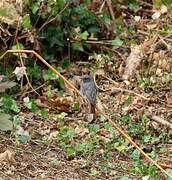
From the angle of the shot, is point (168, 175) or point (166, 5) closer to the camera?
point (168, 175)

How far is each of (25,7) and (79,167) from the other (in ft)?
5.72

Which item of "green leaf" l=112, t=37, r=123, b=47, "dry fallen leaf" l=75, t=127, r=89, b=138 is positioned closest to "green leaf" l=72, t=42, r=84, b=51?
"green leaf" l=112, t=37, r=123, b=47

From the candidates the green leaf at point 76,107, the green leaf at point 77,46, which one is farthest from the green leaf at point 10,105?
the green leaf at point 77,46

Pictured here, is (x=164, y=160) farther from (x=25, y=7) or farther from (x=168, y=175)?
(x=25, y=7)

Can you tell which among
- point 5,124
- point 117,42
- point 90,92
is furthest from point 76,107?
point 5,124

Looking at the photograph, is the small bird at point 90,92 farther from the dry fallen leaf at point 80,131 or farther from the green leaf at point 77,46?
the green leaf at point 77,46

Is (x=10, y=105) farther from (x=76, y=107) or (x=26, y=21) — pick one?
(x=26, y=21)

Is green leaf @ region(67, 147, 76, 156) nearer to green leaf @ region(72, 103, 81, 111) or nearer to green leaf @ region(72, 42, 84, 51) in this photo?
green leaf @ region(72, 103, 81, 111)

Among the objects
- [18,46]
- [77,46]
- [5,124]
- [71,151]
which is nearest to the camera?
[5,124]

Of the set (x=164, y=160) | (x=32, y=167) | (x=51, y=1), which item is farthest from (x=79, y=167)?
(x=51, y=1)

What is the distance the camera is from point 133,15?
20.9 feet

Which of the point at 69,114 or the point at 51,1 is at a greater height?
the point at 51,1

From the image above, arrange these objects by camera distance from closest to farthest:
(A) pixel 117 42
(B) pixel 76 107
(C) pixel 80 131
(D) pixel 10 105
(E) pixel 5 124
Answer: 1. (E) pixel 5 124
2. (C) pixel 80 131
3. (D) pixel 10 105
4. (B) pixel 76 107
5. (A) pixel 117 42

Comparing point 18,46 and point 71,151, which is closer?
point 71,151
